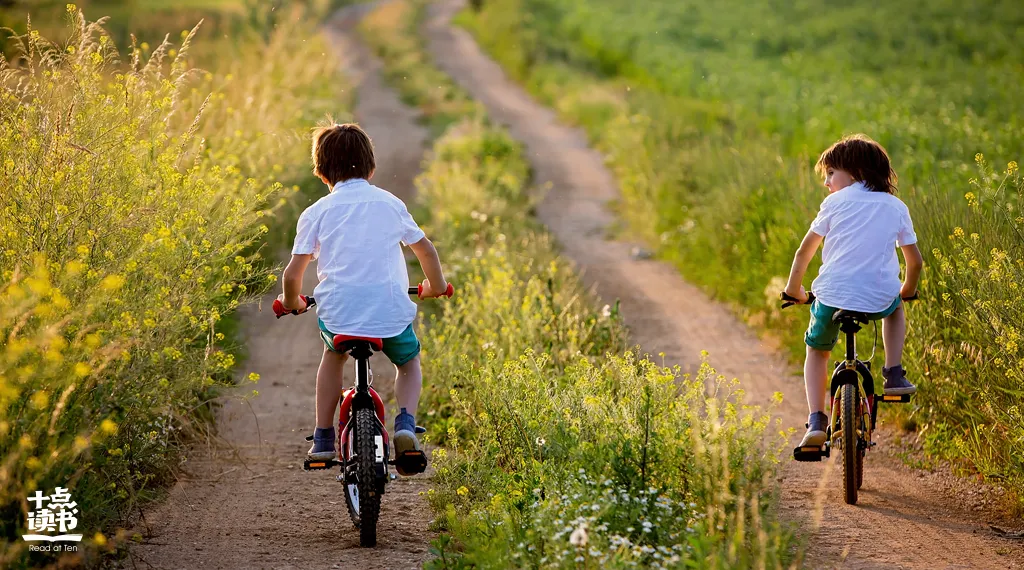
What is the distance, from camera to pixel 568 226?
1409cm

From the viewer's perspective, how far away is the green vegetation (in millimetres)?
3957

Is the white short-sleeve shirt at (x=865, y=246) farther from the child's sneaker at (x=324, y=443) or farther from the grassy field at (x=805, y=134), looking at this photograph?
the child's sneaker at (x=324, y=443)

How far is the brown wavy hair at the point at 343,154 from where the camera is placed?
15.4 feet

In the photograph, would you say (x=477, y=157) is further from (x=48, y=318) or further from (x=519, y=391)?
A: (x=48, y=318)

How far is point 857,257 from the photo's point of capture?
16.5 feet

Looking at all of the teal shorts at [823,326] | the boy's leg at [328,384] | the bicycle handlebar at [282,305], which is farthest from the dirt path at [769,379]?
the bicycle handlebar at [282,305]

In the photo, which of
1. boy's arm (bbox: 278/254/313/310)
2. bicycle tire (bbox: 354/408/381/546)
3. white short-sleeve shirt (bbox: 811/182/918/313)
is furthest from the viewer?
white short-sleeve shirt (bbox: 811/182/918/313)

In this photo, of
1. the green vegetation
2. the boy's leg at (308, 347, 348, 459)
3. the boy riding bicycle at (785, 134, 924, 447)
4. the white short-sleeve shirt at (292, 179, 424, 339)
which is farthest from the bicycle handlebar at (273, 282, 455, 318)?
the boy riding bicycle at (785, 134, 924, 447)

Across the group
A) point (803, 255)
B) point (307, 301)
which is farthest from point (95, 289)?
point (803, 255)

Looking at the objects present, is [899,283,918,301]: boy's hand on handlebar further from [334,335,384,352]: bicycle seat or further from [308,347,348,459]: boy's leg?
[308,347,348,459]: boy's leg

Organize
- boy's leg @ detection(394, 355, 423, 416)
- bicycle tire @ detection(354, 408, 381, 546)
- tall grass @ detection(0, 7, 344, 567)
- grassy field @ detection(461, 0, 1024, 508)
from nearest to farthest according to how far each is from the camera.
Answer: tall grass @ detection(0, 7, 344, 567) → bicycle tire @ detection(354, 408, 381, 546) → boy's leg @ detection(394, 355, 423, 416) → grassy field @ detection(461, 0, 1024, 508)

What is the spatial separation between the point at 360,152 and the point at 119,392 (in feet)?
5.00

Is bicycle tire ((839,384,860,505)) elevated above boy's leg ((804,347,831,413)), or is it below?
below

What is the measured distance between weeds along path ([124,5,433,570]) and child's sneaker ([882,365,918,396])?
2.55 meters
